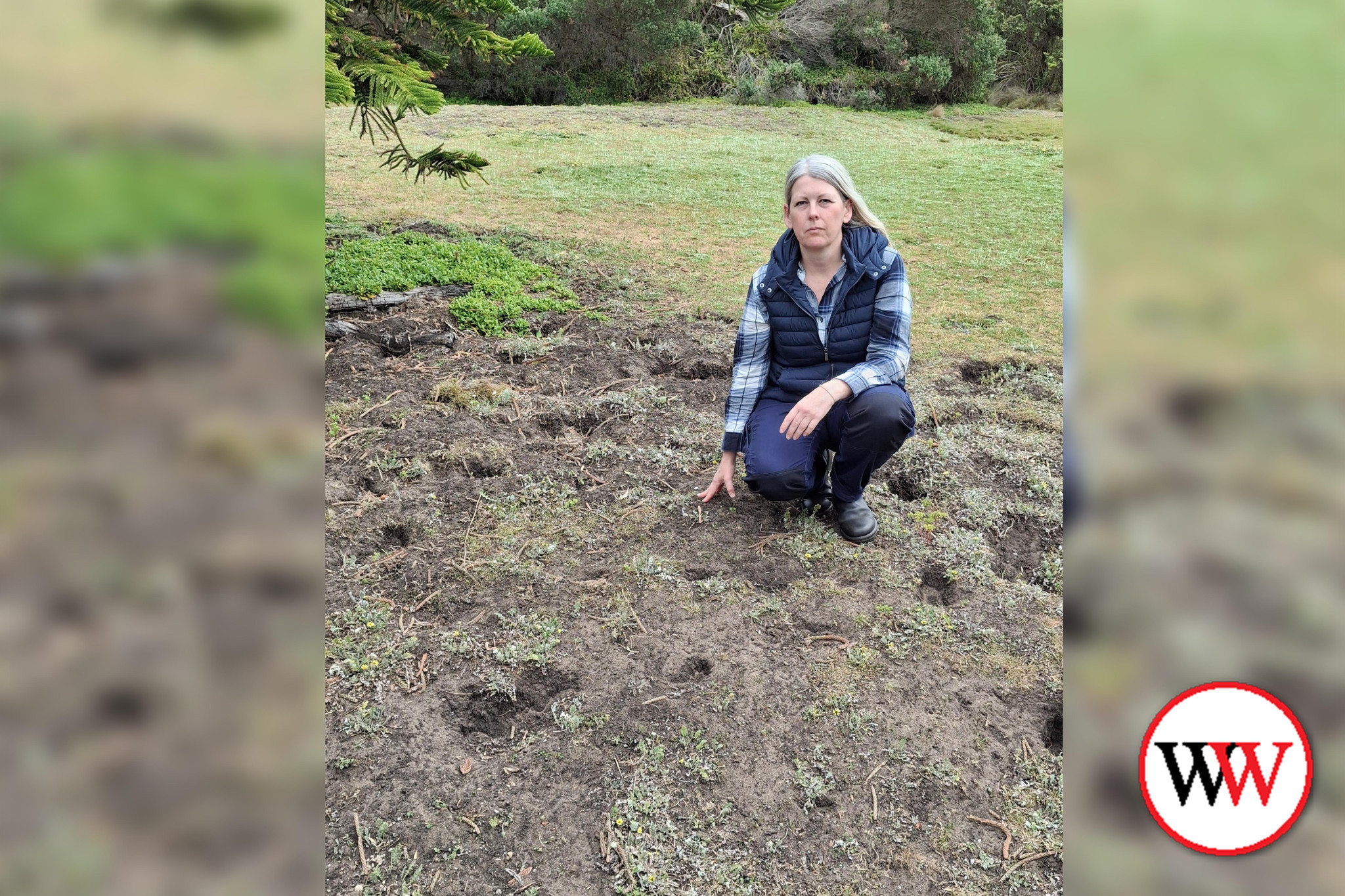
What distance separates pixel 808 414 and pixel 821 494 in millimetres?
619

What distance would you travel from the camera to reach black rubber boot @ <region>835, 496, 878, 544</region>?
318 centimetres

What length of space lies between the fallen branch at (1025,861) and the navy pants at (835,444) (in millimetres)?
1478

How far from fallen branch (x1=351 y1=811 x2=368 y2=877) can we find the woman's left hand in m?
1.73

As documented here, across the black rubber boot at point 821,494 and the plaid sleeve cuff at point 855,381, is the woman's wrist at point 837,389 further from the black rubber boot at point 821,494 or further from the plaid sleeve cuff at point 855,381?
the black rubber boot at point 821,494

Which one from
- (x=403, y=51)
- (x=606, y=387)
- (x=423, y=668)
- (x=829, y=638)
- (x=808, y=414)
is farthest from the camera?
(x=606, y=387)

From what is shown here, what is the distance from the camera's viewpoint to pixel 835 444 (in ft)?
10.7

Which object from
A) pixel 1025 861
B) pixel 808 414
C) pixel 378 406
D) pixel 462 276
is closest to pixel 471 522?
pixel 378 406

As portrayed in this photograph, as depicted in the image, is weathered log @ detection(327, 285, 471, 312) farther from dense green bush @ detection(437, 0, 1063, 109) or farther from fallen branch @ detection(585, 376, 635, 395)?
dense green bush @ detection(437, 0, 1063, 109)

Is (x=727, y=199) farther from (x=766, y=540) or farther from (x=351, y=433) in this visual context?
(x=766, y=540)

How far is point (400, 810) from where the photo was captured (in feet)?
6.57
